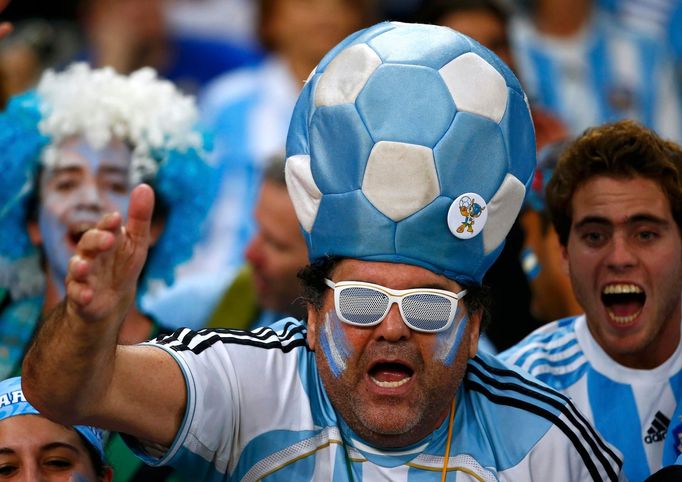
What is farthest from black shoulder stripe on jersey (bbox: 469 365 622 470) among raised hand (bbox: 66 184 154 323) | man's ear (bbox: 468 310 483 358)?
raised hand (bbox: 66 184 154 323)

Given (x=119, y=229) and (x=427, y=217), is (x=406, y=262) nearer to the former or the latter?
(x=427, y=217)

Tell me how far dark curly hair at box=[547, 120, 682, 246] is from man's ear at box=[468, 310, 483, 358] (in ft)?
3.17

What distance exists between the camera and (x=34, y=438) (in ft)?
12.7

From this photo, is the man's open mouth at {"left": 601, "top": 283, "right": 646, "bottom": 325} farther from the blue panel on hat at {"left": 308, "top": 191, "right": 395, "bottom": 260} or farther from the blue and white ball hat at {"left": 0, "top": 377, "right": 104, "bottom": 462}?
the blue and white ball hat at {"left": 0, "top": 377, "right": 104, "bottom": 462}

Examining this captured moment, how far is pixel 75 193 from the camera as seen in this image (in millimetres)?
5316

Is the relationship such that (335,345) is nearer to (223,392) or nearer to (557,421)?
(223,392)

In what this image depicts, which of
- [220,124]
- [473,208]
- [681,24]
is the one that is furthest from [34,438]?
[681,24]

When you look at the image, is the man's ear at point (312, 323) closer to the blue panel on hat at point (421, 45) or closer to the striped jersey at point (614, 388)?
the blue panel on hat at point (421, 45)

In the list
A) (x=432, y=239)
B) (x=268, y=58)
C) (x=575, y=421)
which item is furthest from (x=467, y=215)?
A: (x=268, y=58)

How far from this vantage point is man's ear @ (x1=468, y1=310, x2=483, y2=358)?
12.3 ft

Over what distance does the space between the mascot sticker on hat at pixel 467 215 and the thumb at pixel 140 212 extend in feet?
2.85

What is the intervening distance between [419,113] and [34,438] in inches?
56.8

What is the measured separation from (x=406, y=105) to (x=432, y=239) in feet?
1.18

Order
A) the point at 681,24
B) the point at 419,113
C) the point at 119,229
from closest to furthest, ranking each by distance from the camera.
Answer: the point at 119,229, the point at 419,113, the point at 681,24
